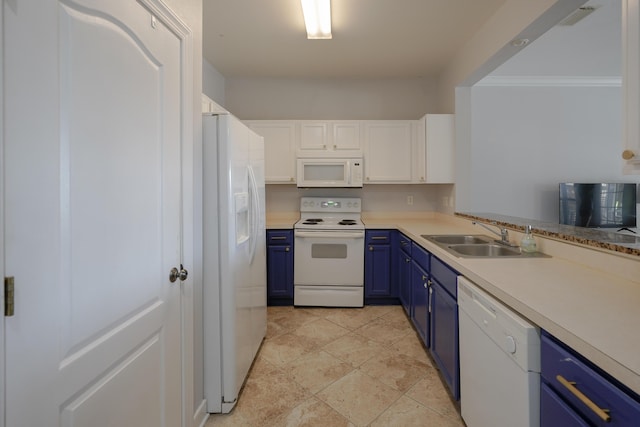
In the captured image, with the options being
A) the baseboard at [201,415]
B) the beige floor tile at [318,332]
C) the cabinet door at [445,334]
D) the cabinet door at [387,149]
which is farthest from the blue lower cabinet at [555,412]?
the cabinet door at [387,149]

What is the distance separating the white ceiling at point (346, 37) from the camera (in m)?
2.30

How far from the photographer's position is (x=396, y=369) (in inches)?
85.0

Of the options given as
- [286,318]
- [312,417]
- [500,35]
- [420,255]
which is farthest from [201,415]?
[500,35]

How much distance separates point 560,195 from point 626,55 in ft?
10.4

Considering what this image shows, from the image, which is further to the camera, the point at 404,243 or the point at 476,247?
the point at 404,243

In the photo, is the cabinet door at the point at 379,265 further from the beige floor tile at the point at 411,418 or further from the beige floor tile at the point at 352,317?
the beige floor tile at the point at 411,418

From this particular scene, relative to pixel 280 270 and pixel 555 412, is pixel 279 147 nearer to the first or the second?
pixel 280 270

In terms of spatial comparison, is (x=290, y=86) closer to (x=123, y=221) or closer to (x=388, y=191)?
(x=388, y=191)

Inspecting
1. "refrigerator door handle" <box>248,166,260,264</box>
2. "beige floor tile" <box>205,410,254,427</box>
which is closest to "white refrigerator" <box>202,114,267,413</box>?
"beige floor tile" <box>205,410,254,427</box>

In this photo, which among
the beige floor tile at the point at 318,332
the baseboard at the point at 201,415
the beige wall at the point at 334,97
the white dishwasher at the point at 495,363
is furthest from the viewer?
the beige wall at the point at 334,97

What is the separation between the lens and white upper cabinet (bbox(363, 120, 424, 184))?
3480mm

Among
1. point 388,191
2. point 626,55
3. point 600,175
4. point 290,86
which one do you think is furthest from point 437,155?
point 600,175

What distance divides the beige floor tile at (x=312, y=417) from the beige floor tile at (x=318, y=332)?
0.68 m

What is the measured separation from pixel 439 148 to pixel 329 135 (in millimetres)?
1183
